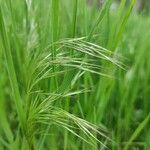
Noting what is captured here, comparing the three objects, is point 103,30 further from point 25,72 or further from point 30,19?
point 25,72

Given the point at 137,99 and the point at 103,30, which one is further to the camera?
the point at 137,99

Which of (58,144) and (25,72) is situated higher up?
(25,72)

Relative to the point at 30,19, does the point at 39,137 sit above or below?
below

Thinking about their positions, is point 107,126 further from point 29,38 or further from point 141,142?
point 29,38

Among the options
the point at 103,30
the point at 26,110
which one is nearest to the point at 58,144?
the point at 26,110

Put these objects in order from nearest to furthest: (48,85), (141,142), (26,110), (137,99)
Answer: (26,110) < (48,85) < (141,142) < (137,99)

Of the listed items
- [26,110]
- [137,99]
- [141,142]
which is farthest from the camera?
[137,99]

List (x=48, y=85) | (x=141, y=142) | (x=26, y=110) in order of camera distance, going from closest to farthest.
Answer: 1. (x=26, y=110)
2. (x=48, y=85)
3. (x=141, y=142)

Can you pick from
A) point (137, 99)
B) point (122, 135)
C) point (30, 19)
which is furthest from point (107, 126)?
point (30, 19)

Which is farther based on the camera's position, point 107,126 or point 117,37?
point 107,126
